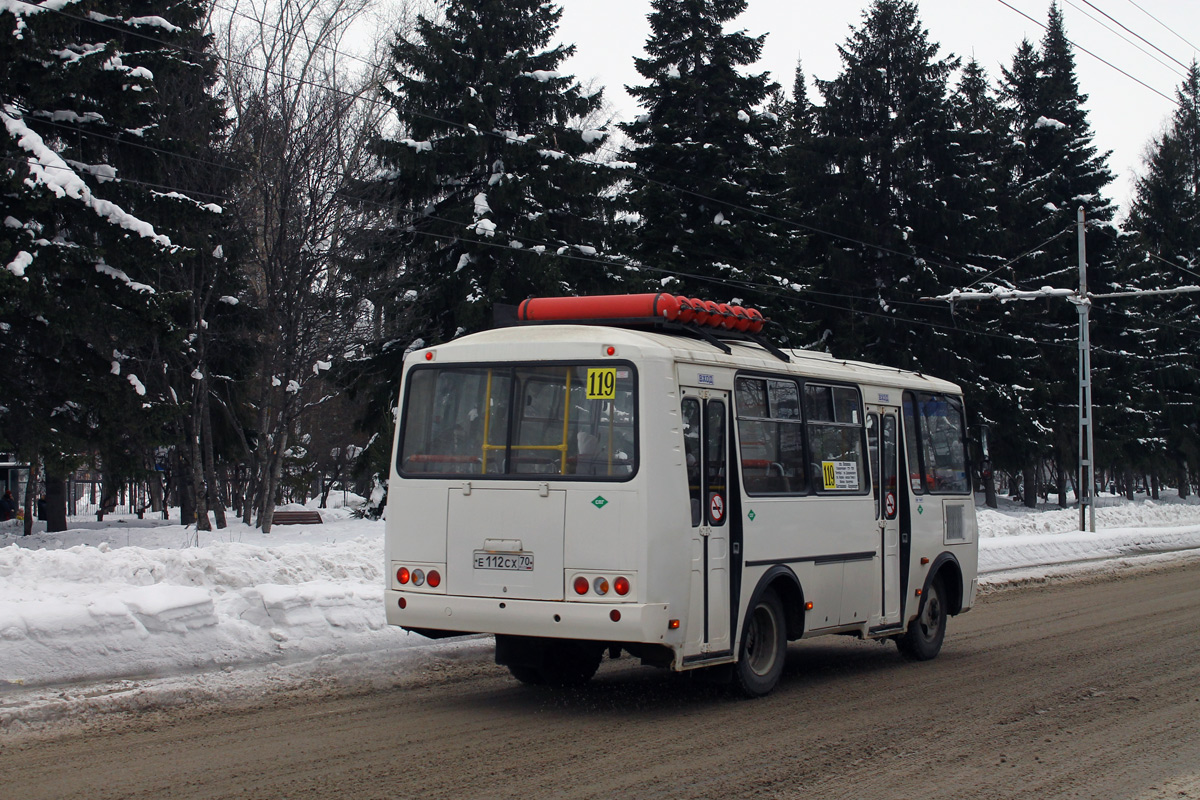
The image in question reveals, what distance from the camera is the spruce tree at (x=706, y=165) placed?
3444cm

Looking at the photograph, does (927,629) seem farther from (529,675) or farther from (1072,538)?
(1072,538)

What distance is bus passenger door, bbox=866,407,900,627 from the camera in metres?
11.4

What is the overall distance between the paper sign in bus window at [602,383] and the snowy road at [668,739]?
7.68 feet

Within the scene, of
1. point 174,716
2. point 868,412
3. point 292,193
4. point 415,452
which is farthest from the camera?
point 292,193

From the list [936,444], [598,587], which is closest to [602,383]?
[598,587]

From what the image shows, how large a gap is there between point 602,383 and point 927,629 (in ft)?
18.0

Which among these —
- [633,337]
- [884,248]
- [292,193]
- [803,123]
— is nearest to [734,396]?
[633,337]

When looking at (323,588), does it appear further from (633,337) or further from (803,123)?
(803,123)

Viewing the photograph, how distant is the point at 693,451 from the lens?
893cm

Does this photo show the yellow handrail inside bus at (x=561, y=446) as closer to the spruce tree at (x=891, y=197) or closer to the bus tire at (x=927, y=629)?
the bus tire at (x=927, y=629)

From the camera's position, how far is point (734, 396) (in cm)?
947

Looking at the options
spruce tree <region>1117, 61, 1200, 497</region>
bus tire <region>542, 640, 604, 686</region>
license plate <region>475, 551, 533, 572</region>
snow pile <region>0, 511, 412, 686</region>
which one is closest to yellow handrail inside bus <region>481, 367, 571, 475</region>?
license plate <region>475, 551, 533, 572</region>

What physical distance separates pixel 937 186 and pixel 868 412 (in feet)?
110

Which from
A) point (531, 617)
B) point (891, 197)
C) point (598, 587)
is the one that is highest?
point (891, 197)
